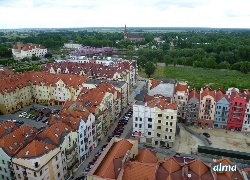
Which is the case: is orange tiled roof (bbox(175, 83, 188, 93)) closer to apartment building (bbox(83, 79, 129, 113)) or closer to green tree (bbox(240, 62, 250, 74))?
apartment building (bbox(83, 79, 129, 113))

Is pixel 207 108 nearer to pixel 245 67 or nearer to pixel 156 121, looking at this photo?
pixel 156 121

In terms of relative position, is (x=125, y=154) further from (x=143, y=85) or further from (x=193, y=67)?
(x=193, y=67)

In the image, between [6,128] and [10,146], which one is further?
[6,128]

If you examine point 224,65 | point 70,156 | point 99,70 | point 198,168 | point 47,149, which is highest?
point 99,70

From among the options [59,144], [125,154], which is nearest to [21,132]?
[59,144]

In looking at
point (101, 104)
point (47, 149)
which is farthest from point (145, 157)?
point (101, 104)

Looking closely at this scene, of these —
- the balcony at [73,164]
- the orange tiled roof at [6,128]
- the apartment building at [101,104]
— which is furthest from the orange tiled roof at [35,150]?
the apartment building at [101,104]
